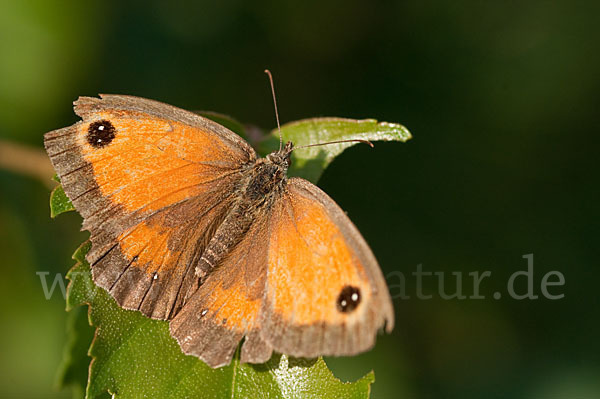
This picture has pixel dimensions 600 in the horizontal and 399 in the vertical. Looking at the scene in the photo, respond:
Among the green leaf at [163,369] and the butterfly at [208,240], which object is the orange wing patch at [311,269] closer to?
the butterfly at [208,240]

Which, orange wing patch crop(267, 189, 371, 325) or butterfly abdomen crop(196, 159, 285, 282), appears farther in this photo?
butterfly abdomen crop(196, 159, 285, 282)

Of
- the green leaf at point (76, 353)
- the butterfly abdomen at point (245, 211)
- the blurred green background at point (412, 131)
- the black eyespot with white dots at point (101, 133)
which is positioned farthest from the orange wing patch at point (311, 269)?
the blurred green background at point (412, 131)

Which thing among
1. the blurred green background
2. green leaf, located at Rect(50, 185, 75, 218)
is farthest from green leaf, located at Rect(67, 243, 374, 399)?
the blurred green background

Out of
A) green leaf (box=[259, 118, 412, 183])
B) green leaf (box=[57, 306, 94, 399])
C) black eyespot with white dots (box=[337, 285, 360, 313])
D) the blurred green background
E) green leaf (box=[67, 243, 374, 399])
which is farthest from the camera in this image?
the blurred green background

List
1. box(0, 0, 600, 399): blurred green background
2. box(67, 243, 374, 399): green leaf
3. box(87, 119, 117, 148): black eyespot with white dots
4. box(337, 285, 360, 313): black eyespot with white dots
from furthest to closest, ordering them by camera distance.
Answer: box(0, 0, 600, 399): blurred green background
box(87, 119, 117, 148): black eyespot with white dots
box(67, 243, 374, 399): green leaf
box(337, 285, 360, 313): black eyespot with white dots

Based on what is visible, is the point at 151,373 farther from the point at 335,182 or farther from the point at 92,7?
the point at 92,7

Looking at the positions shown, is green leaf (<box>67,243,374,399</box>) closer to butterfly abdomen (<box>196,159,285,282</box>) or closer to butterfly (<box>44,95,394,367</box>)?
butterfly (<box>44,95,394,367</box>)

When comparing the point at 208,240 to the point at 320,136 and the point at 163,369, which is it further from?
the point at 320,136

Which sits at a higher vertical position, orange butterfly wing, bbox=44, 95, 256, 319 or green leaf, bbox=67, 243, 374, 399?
orange butterfly wing, bbox=44, 95, 256, 319
